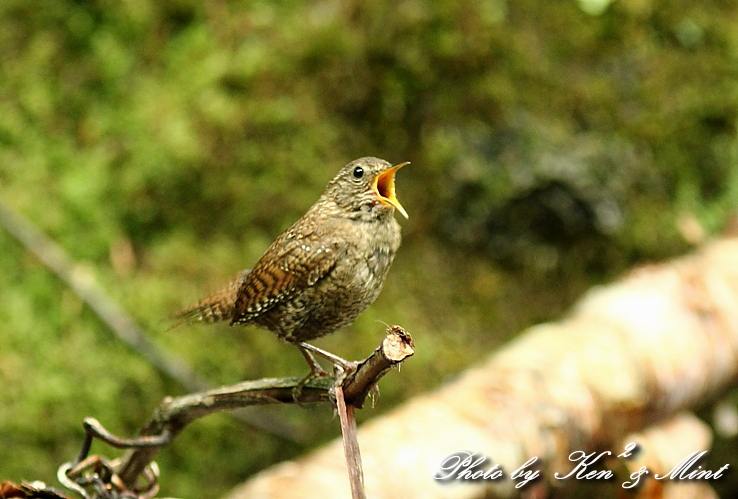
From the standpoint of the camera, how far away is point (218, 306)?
8.01ft

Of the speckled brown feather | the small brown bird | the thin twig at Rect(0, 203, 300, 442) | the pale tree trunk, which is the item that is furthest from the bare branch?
the thin twig at Rect(0, 203, 300, 442)

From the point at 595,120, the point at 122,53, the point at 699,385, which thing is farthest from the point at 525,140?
the point at 122,53

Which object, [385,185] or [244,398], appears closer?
[244,398]

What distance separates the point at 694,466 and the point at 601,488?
0.64 metres

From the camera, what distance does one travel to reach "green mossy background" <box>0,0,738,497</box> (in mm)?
3818

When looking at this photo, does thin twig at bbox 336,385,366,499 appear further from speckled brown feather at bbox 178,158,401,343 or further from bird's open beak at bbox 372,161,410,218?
bird's open beak at bbox 372,161,410,218

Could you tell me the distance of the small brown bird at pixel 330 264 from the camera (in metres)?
2.03

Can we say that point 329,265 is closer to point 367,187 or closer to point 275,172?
point 367,187

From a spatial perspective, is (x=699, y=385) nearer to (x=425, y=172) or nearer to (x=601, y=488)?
(x=601, y=488)

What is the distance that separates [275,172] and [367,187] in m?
2.01

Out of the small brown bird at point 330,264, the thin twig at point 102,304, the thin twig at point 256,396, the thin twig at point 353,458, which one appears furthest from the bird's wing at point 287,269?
the thin twig at point 102,304

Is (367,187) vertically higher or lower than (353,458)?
higher

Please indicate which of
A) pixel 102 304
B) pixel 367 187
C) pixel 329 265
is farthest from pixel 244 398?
pixel 102 304

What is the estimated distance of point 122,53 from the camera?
4.07 m
